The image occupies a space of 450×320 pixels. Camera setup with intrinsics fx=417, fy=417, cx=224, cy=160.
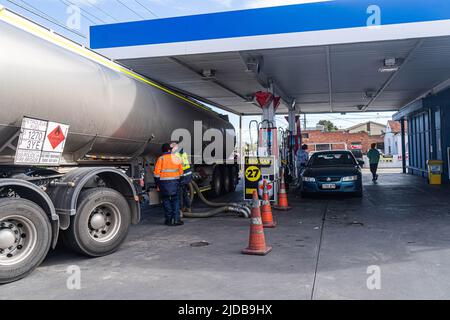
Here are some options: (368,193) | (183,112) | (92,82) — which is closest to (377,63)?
(368,193)

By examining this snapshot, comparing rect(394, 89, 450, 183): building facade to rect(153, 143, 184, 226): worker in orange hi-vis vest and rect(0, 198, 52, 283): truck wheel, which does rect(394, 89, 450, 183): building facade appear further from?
rect(0, 198, 52, 283): truck wheel

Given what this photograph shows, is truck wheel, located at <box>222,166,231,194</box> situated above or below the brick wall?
below

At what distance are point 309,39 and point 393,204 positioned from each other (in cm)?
510

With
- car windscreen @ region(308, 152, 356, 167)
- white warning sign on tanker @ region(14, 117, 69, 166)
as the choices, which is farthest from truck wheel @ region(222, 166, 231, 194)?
white warning sign on tanker @ region(14, 117, 69, 166)

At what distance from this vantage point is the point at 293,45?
891 cm

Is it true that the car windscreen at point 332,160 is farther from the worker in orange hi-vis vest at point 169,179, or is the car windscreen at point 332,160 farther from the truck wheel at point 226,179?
the worker in orange hi-vis vest at point 169,179

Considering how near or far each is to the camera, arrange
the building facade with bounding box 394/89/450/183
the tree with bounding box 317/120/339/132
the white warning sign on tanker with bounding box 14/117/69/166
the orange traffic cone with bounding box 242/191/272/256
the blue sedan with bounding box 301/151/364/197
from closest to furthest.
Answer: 1. the white warning sign on tanker with bounding box 14/117/69/166
2. the orange traffic cone with bounding box 242/191/272/256
3. the blue sedan with bounding box 301/151/364/197
4. the building facade with bounding box 394/89/450/183
5. the tree with bounding box 317/120/339/132

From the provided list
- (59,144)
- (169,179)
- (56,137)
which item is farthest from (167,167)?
(56,137)

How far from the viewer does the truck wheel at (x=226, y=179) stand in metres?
15.2

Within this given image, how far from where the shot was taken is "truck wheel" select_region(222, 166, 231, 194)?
15164 mm

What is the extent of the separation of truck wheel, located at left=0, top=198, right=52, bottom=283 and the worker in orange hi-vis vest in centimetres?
344

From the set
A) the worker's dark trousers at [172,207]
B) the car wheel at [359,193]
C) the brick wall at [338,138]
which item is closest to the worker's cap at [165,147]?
the worker's dark trousers at [172,207]

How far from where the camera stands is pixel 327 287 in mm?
4539
